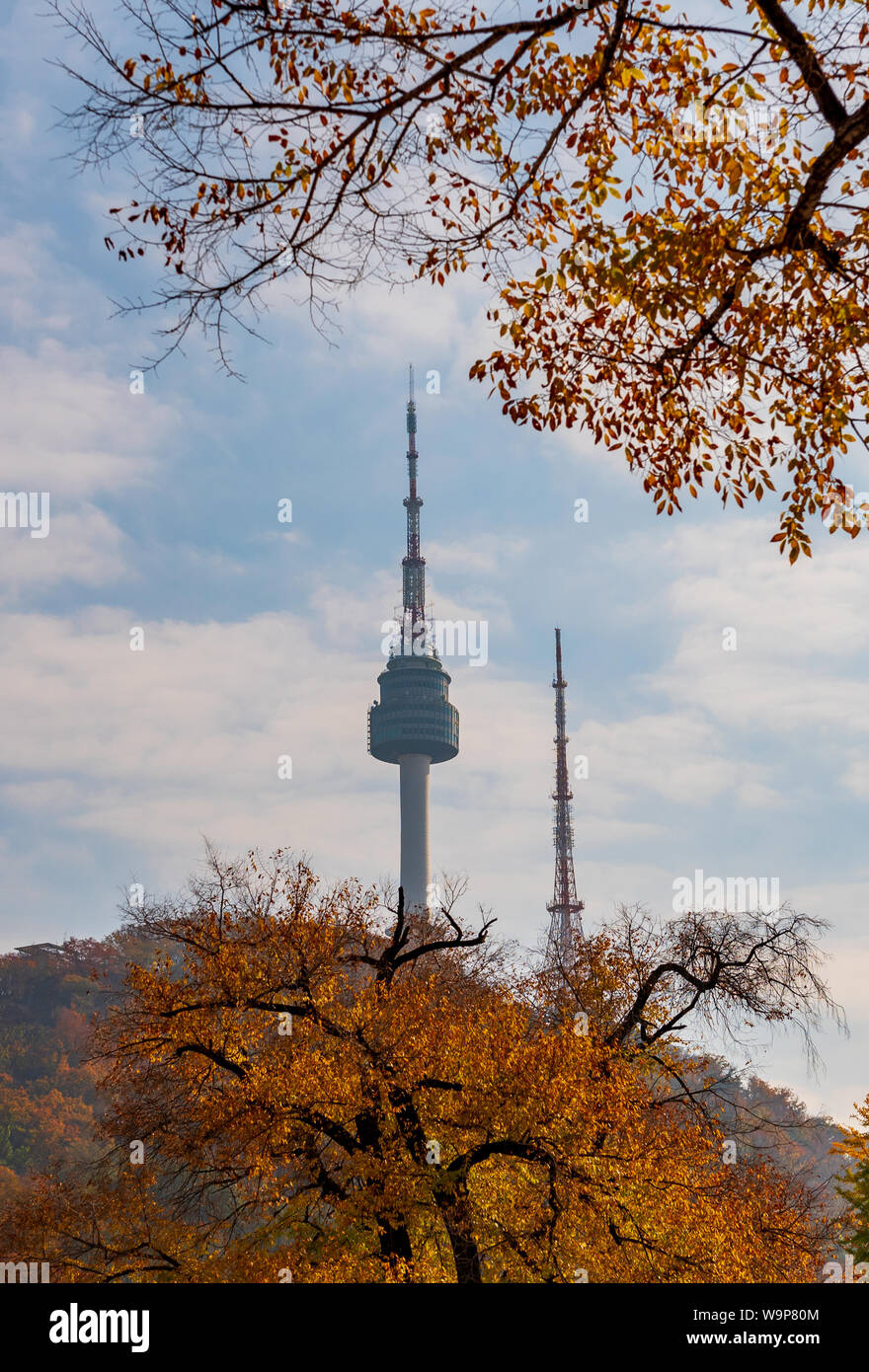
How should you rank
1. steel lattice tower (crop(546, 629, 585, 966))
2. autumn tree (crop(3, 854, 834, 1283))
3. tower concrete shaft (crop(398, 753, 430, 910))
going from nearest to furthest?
autumn tree (crop(3, 854, 834, 1283)) < steel lattice tower (crop(546, 629, 585, 966)) < tower concrete shaft (crop(398, 753, 430, 910))

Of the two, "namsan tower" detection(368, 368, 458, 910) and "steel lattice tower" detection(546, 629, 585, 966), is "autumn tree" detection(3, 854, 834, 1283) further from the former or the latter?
"namsan tower" detection(368, 368, 458, 910)

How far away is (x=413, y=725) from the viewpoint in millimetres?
179625

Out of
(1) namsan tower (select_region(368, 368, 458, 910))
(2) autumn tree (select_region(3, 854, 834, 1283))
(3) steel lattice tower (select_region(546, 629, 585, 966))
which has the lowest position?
(2) autumn tree (select_region(3, 854, 834, 1283))

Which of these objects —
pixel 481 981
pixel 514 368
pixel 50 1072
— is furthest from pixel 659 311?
pixel 50 1072

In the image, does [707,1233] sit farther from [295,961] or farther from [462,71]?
[462,71]

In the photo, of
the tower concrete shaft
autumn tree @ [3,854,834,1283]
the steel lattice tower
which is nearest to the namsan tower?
the tower concrete shaft

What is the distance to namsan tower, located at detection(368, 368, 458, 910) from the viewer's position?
179m

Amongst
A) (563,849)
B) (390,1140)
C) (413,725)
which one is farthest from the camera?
(413,725)

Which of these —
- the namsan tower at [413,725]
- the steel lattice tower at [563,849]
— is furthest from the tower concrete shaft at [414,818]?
the steel lattice tower at [563,849]

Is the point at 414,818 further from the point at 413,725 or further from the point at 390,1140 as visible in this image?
the point at 390,1140

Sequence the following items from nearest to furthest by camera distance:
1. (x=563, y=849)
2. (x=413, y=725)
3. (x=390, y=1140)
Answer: (x=390, y=1140) < (x=563, y=849) < (x=413, y=725)

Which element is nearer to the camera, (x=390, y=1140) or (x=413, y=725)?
(x=390, y=1140)

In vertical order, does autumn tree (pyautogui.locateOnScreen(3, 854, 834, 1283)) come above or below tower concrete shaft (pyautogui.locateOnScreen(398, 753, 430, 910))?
below

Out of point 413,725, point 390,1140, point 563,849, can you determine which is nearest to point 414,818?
point 413,725
